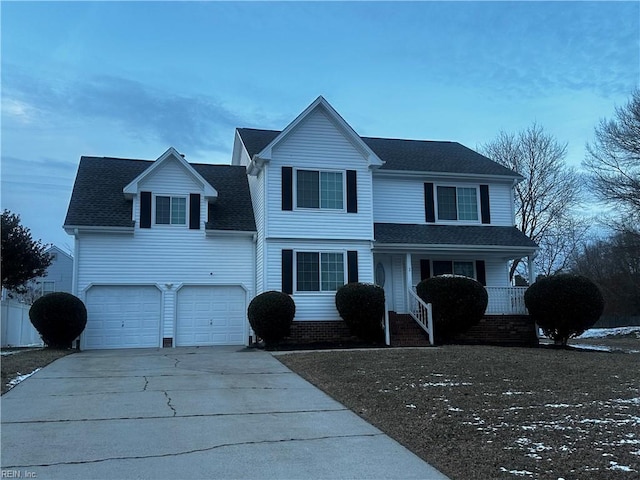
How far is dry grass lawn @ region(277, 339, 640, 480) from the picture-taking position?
5.66 m

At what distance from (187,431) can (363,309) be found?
11.0m

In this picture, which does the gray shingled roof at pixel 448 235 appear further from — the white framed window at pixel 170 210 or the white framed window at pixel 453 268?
the white framed window at pixel 170 210

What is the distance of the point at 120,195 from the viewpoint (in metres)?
20.4

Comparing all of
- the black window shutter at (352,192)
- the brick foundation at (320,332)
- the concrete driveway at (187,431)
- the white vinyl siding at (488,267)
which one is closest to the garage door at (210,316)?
the brick foundation at (320,332)

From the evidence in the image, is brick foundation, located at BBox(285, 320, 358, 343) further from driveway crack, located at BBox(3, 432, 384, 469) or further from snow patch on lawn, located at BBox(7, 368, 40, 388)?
driveway crack, located at BBox(3, 432, 384, 469)

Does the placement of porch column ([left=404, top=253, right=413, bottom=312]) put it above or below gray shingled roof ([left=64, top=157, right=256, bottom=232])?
below

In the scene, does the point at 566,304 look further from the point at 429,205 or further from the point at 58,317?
the point at 58,317

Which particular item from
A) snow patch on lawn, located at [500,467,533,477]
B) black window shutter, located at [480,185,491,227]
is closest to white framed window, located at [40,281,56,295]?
black window shutter, located at [480,185,491,227]

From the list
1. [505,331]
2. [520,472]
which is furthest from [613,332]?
[520,472]

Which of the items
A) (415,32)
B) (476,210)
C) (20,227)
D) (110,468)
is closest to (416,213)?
(476,210)

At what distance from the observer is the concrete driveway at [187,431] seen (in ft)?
18.6

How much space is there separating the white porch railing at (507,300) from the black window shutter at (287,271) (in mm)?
6893

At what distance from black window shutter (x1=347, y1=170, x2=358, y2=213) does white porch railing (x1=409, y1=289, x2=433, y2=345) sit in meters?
3.39

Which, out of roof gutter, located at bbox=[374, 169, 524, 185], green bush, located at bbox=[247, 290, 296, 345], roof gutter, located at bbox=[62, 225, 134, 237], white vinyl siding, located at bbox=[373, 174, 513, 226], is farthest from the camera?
white vinyl siding, located at bbox=[373, 174, 513, 226]
